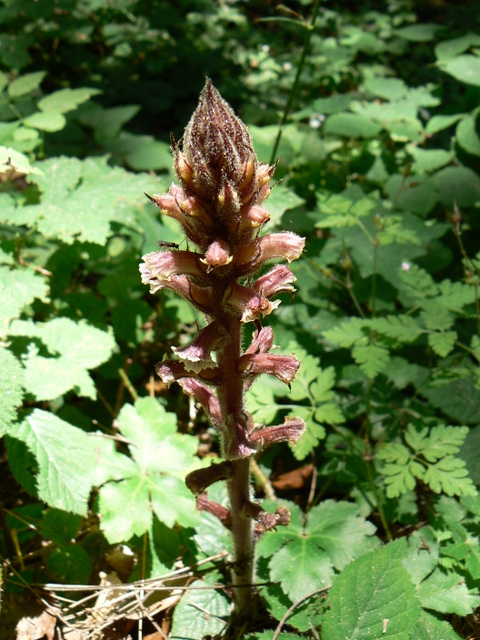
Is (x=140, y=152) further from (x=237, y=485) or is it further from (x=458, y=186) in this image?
(x=237, y=485)

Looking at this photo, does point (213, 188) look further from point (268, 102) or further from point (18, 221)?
point (268, 102)

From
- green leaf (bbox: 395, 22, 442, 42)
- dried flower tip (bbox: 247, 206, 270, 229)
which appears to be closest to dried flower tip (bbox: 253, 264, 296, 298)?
dried flower tip (bbox: 247, 206, 270, 229)

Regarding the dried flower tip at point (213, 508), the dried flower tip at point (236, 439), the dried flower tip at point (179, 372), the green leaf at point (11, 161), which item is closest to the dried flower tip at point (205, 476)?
the dried flower tip at point (236, 439)

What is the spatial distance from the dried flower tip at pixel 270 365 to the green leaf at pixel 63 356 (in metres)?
0.99

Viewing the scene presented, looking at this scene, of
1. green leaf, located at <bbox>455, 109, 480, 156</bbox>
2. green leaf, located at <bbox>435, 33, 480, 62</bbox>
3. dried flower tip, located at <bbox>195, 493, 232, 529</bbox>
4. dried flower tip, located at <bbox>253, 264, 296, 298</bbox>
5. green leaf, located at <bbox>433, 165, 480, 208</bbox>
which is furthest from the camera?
green leaf, located at <bbox>435, 33, 480, 62</bbox>

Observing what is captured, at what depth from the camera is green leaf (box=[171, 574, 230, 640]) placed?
2199 mm

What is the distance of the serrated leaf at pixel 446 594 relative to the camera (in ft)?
6.57

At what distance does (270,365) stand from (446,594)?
44.8 inches

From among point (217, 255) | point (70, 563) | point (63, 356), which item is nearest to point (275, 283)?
→ point (217, 255)

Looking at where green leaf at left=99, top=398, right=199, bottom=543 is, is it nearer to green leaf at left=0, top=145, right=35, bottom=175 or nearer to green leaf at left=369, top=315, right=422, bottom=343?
green leaf at left=369, top=315, right=422, bottom=343

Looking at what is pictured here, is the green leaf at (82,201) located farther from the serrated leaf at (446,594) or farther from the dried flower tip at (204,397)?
the serrated leaf at (446,594)

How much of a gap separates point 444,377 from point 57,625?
6.60 feet

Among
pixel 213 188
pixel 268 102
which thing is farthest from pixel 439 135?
pixel 213 188

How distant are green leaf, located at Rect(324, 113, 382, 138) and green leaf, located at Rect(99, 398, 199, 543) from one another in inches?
109
